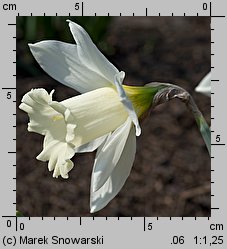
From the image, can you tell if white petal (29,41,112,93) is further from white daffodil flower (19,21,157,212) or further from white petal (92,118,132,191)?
white petal (92,118,132,191)

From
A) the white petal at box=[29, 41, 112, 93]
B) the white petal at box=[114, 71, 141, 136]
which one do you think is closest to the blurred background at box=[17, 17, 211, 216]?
the white petal at box=[29, 41, 112, 93]

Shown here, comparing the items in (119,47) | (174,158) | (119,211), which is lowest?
A: (119,211)

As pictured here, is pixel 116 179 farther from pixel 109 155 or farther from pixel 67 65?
pixel 67 65

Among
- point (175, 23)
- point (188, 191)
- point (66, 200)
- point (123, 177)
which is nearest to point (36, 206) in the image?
point (66, 200)

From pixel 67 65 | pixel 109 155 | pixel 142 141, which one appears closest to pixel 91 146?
pixel 109 155

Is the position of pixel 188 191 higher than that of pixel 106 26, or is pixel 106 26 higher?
pixel 106 26

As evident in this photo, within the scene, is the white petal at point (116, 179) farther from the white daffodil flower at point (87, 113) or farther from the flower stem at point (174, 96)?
the flower stem at point (174, 96)

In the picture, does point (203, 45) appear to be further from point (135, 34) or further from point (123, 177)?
point (123, 177)
